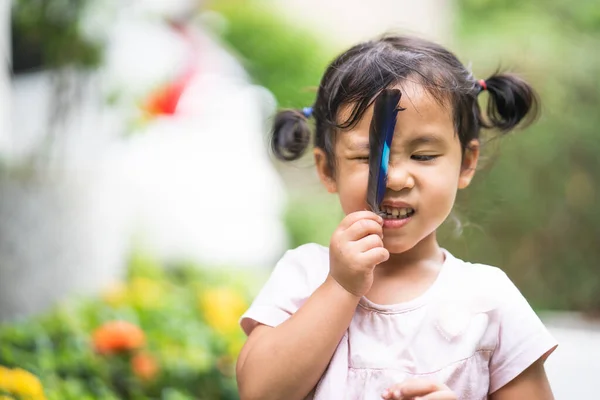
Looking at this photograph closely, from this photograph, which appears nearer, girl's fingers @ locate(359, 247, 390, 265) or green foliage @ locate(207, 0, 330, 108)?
girl's fingers @ locate(359, 247, 390, 265)

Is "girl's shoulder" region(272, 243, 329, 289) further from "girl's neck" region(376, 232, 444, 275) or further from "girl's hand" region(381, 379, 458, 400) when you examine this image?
"girl's hand" region(381, 379, 458, 400)

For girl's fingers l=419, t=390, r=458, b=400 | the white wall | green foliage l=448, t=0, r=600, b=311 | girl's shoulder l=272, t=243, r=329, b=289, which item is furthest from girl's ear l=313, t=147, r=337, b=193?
the white wall

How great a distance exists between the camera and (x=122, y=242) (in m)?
3.57

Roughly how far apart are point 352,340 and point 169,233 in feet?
10.1

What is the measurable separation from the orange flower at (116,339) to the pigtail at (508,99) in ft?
4.95

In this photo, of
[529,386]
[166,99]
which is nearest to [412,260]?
[529,386]

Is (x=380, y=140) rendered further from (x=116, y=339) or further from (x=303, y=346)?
(x=116, y=339)

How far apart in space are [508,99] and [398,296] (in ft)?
1.57

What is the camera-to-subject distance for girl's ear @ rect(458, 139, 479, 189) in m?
1.56

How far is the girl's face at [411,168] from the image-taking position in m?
1.39

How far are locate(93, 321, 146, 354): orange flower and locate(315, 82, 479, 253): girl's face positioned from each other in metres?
1.46

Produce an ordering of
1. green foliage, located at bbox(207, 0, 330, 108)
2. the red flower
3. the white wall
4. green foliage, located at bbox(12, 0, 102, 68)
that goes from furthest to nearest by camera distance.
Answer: the white wall < green foliage, located at bbox(207, 0, 330, 108) < the red flower < green foliage, located at bbox(12, 0, 102, 68)

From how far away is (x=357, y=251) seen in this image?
1348 mm

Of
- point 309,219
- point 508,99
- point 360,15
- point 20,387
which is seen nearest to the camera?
point 508,99
